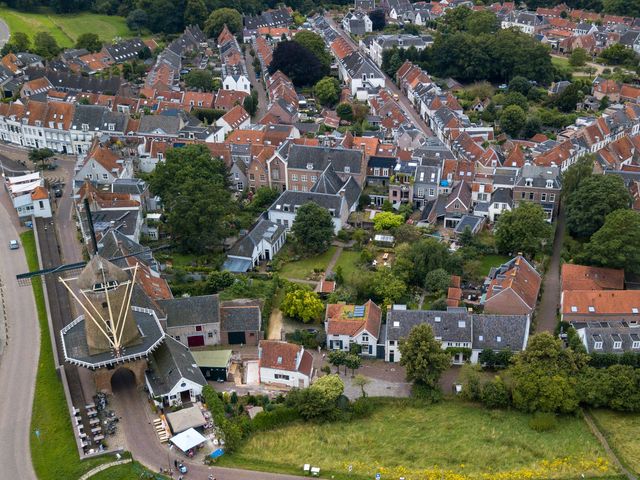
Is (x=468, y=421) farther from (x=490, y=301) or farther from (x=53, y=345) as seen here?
(x=53, y=345)

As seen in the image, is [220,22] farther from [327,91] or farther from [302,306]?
[302,306]

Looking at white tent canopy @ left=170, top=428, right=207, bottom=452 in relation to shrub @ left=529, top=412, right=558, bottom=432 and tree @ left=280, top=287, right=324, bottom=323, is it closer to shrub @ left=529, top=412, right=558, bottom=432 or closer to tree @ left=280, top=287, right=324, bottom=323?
tree @ left=280, top=287, right=324, bottom=323

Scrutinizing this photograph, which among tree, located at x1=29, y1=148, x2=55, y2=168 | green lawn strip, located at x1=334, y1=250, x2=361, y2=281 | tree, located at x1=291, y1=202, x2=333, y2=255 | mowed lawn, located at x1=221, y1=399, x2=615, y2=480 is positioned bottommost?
mowed lawn, located at x1=221, y1=399, x2=615, y2=480

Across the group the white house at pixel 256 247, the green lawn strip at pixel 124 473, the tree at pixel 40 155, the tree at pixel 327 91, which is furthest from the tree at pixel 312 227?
the tree at pixel 327 91

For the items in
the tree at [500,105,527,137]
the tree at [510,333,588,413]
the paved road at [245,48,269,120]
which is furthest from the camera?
the paved road at [245,48,269,120]

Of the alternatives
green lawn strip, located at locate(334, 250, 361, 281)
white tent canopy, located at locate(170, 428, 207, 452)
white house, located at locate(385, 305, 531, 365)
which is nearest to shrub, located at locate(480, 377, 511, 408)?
white house, located at locate(385, 305, 531, 365)

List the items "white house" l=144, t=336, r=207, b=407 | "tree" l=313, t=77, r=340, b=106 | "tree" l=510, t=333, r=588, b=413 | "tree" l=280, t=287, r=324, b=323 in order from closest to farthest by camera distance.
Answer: "tree" l=510, t=333, r=588, b=413 → "white house" l=144, t=336, r=207, b=407 → "tree" l=280, t=287, r=324, b=323 → "tree" l=313, t=77, r=340, b=106

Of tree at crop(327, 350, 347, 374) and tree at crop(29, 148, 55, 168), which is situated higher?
tree at crop(29, 148, 55, 168)
